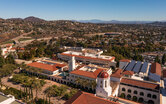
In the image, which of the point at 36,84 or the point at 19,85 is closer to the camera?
the point at 36,84

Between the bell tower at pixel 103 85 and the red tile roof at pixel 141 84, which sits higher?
the bell tower at pixel 103 85

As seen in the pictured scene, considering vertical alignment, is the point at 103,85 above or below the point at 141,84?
above

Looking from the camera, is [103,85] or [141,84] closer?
[103,85]

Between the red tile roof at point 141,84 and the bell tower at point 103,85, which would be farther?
the red tile roof at point 141,84

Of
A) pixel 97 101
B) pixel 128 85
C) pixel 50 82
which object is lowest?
pixel 50 82

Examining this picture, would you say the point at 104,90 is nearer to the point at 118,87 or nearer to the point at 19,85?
the point at 118,87

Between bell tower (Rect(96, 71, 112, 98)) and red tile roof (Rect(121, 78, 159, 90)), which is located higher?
bell tower (Rect(96, 71, 112, 98))

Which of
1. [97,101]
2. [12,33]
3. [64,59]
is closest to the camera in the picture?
[97,101]

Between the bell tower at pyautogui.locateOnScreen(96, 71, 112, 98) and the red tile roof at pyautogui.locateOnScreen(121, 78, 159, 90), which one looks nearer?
the bell tower at pyautogui.locateOnScreen(96, 71, 112, 98)

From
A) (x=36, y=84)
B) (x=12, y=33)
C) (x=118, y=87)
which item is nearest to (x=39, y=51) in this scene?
(x=36, y=84)

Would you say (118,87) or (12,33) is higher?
(12,33)

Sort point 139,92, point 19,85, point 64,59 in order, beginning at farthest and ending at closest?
point 64,59 < point 19,85 < point 139,92
